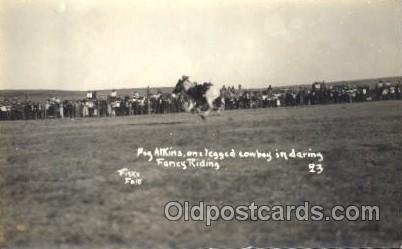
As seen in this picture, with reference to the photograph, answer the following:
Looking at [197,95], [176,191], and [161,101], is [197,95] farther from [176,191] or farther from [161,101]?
[161,101]

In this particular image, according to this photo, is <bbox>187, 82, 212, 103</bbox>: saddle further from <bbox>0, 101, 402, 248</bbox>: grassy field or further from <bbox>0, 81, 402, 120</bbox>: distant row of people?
<bbox>0, 101, 402, 248</bbox>: grassy field

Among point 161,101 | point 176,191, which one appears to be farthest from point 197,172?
point 161,101

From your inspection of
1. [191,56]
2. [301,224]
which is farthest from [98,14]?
[301,224]

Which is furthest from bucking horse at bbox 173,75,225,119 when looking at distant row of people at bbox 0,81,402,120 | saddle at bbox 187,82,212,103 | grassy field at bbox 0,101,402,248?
grassy field at bbox 0,101,402,248

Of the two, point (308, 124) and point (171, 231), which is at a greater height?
point (308, 124)

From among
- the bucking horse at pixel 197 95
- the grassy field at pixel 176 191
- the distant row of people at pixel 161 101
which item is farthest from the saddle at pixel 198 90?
the grassy field at pixel 176 191

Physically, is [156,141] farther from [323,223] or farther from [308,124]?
[308,124]
